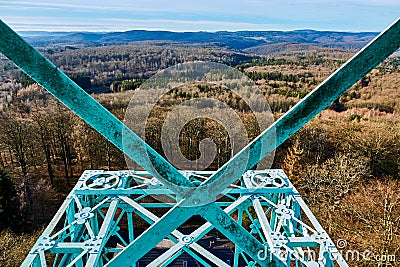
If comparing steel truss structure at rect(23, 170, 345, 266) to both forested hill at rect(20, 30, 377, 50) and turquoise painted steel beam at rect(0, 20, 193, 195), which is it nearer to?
turquoise painted steel beam at rect(0, 20, 193, 195)

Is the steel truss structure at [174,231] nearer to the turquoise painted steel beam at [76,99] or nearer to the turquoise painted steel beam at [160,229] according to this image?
the turquoise painted steel beam at [160,229]

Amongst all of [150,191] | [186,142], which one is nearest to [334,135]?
[186,142]

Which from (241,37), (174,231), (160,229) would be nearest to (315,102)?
(160,229)

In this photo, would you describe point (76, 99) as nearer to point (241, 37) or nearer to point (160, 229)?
Answer: point (160, 229)

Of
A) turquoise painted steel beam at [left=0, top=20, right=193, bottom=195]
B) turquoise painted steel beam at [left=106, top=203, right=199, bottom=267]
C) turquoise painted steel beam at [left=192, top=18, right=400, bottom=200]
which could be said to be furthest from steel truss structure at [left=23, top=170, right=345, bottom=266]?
turquoise painted steel beam at [left=0, top=20, right=193, bottom=195]

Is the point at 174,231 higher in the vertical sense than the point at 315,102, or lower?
lower

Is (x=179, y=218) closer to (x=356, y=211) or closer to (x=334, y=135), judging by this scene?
(x=356, y=211)
